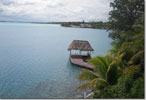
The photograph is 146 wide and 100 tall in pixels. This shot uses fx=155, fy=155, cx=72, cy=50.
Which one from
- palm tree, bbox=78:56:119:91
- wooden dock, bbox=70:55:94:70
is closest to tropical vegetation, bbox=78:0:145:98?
palm tree, bbox=78:56:119:91

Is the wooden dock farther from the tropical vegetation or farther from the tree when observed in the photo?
the tropical vegetation

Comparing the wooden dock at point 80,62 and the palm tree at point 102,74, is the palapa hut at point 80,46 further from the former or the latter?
the palm tree at point 102,74

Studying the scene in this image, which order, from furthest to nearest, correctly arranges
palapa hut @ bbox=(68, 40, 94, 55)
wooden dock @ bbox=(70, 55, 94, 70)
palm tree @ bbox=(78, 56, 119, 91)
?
palapa hut @ bbox=(68, 40, 94, 55) < wooden dock @ bbox=(70, 55, 94, 70) < palm tree @ bbox=(78, 56, 119, 91)

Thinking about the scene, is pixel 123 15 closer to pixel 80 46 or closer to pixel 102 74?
pixel 102 74

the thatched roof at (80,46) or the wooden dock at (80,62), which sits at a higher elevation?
the thatched roof at (80,46)

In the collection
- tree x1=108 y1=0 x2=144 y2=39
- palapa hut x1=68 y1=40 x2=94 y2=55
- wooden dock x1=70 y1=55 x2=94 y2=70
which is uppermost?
tree x1=108 y1=0 x2=144 y2=39

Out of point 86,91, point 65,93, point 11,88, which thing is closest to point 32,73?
point 11,88

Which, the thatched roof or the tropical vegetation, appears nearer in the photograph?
the tropical vegetation

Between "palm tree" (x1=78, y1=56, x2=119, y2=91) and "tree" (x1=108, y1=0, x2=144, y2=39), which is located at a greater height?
"tree" (x1=108, y1=0, x2=144, y2=39)

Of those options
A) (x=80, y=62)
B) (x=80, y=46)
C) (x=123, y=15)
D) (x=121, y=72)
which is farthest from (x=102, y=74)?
(x=80, y=46)

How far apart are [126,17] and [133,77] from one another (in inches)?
184

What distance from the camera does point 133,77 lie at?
3867 millimetres

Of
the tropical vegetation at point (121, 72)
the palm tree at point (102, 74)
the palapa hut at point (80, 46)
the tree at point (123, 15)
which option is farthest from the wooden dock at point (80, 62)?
the palm tree at point (102, 74)

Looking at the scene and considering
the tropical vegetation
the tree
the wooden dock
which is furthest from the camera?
the wooden dock
